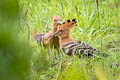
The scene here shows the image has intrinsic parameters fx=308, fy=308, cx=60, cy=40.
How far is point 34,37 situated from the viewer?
4445 millimetres

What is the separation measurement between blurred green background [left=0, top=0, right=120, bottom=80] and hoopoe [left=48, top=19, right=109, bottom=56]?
0.12 meters

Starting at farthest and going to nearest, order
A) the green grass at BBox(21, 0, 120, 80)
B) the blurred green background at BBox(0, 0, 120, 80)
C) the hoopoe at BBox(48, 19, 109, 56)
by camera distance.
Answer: the hoopoe at BBox(48, 19, 109, 56)
the green grass at BBox(21, 0, 120, 80)
the blurred green background at BBox(0, 0, 120, 80)

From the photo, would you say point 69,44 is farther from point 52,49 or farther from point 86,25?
point 86,25

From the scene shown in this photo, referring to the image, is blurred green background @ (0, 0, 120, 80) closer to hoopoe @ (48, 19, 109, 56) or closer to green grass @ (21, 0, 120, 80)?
green grass @ (21, 0, 120, 80)

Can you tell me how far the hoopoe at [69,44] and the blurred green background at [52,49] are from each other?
122 mm

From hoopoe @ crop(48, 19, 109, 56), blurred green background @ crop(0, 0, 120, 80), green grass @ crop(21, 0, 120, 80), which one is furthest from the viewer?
hoopoe @ crop(48, 19, 109, 56)

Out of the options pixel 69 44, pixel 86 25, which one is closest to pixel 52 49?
pixel 69 44

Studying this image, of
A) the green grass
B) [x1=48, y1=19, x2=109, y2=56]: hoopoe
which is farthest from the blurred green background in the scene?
[x1=48, y1=19, x2=109, y2=56]: hoopoe

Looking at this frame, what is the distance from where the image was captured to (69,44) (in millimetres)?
3941

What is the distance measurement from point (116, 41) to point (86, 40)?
16.2 inches

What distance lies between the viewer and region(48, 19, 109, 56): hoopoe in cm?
362

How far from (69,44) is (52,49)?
0.24 meters

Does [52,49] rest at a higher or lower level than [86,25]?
lower

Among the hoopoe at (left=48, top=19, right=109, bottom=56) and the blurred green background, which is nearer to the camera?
the blurred green background
